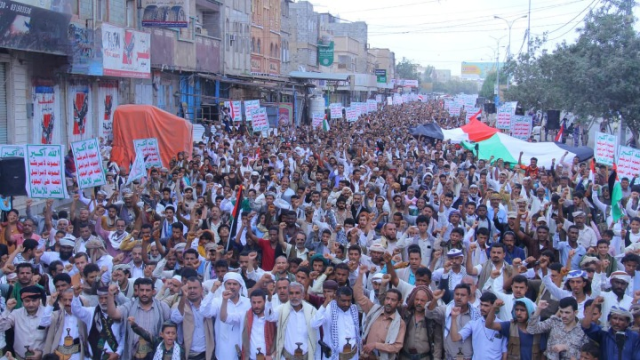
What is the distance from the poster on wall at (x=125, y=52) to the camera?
17.9m

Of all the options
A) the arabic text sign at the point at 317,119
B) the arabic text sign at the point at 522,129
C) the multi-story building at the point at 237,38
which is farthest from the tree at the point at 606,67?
the multi-story building at the point at 237,38

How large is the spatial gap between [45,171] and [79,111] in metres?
9.82

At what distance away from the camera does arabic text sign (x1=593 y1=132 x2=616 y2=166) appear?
1386 cm

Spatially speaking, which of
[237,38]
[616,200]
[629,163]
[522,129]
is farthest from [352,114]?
[616,200]

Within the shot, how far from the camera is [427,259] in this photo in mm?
8500

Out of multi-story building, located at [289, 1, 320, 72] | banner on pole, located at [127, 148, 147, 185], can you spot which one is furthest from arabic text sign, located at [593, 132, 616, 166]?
multi-story building, located at [289, 1, 320, 72]

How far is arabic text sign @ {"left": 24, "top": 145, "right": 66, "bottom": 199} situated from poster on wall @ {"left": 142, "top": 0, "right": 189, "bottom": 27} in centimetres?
1307

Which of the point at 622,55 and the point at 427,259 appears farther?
the point at 622,55

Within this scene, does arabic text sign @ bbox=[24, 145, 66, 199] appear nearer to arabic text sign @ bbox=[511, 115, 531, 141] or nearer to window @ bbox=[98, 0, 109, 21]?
window @ bbox=[98, 0, 109, 21]

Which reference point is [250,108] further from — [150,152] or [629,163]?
[629,163]

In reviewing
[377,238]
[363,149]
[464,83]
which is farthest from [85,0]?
[464,83]

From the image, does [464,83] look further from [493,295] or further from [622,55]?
[493,295]

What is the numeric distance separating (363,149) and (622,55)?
7917 mm

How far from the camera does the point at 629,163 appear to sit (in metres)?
12.3
